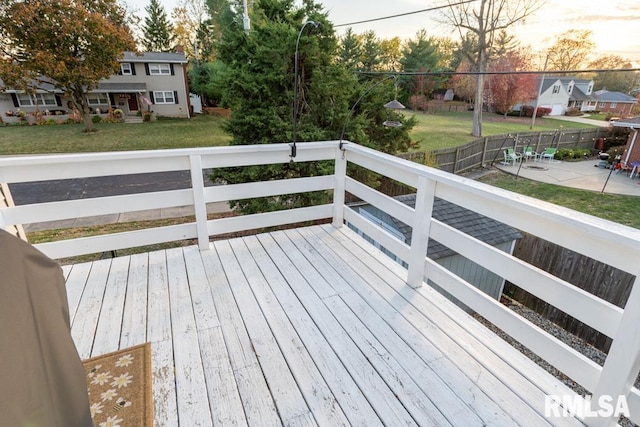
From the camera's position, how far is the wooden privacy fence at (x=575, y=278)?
4480mm

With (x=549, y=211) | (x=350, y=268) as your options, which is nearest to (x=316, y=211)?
(x=350, y=268)

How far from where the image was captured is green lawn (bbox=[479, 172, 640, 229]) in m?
8.64

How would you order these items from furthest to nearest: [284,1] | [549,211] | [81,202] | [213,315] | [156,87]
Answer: [156,87], [284,1], [81,202], [213,315], [549,211]

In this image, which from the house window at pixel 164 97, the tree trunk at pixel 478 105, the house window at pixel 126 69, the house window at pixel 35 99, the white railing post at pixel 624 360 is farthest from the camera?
the house window at pixel 164 97

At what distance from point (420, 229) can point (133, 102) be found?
23728 mm

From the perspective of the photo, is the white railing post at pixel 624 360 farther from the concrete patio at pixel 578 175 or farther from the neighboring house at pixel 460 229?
the concrete patio at pixel 578 175

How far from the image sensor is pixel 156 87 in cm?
2053

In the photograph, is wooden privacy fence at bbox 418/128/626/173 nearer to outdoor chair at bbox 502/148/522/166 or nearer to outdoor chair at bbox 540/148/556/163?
outdoor chair at bbox 502/148/522/166

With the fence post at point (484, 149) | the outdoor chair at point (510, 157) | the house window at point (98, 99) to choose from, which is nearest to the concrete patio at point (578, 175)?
the outdoor chair at point (510, 157)

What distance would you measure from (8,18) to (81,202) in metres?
15.5

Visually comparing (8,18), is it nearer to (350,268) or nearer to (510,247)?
(350,268)

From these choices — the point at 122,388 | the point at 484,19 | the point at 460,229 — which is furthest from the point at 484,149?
the point at 122,388

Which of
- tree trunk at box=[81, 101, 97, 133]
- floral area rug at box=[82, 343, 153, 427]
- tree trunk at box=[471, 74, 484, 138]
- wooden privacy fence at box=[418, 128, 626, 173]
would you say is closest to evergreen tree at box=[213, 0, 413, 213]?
floral area rug at box=[82, 343, 153, 427]

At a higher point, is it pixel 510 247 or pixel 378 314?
pixel 378 314
